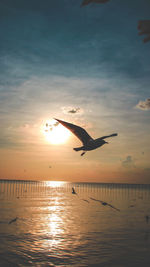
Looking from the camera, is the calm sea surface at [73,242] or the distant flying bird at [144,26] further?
the calm sea surface at [73,242]

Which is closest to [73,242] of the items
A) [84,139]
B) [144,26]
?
[84,139]

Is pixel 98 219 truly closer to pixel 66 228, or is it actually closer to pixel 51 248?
pixel 66 228

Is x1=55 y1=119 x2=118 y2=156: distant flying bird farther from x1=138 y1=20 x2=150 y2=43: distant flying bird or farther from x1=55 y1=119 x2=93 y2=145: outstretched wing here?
x1=138 y1=20 x2=150 y2=43: distant flying bird

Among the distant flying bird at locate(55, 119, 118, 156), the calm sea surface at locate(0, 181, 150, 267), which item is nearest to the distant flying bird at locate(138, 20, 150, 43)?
the distant flying bird at locate(55, 119, 118, 156)

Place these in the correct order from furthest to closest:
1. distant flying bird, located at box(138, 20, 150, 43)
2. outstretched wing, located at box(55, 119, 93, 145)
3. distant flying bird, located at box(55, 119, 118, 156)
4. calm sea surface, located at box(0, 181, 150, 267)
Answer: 1. calm sea surface, located at box(0, 181, 150, 267)
2. outstretched wing, located at box(55, 119, 93, 145)
3. distant flying bird, located at box(55, 119, 118, 156)
4. distant flying bird, located at box(138, 20, 150, 43)

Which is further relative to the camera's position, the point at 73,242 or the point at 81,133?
the point at 73,242

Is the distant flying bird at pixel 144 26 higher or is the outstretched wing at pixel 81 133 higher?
the distant flying bird at pixel 144 26

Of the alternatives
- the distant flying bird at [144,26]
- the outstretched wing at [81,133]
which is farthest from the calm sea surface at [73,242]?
the distant flying bird at [144,26]

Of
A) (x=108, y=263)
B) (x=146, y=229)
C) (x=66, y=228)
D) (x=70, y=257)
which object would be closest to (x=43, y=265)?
(x=70, y=257)

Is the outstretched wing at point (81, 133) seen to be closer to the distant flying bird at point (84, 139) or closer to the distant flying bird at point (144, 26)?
the distant flying bird at point (84, 139)

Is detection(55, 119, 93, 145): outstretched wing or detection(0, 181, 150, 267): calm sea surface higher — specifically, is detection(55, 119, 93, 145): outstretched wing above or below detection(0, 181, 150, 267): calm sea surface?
above

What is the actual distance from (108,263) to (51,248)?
5689mm

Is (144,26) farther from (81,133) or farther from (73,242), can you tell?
(73,242)

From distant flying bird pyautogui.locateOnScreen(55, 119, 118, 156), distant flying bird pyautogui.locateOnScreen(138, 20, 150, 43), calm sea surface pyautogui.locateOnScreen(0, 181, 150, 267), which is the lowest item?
calm sea surface pyautogui.locateOnScreen(0, 181, 150, 267)
